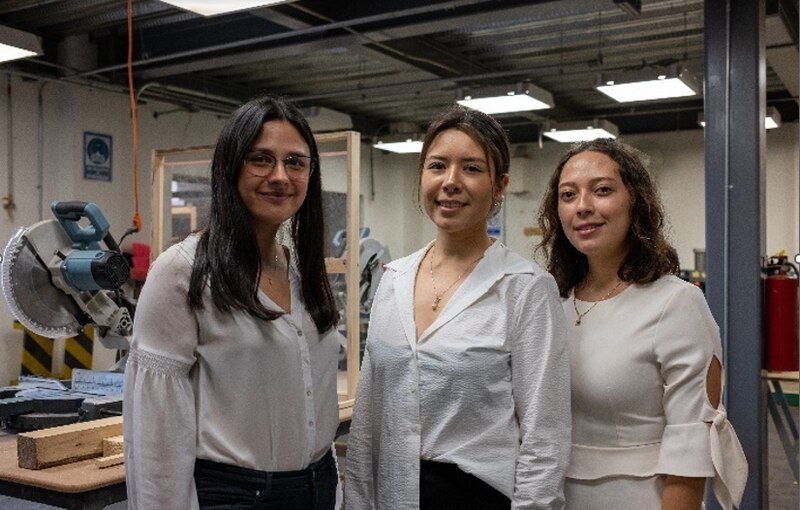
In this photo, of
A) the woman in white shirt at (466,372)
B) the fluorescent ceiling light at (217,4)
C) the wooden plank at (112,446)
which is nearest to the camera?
the woman in white shirt at (466,372)

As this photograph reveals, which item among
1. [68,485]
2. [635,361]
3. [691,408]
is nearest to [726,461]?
[691,408]

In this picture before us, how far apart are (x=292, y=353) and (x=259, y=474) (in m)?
0.24

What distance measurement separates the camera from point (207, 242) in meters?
1.55

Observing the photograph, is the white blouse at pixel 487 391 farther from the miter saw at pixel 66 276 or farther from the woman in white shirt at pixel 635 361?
the miter saw at pixel 66 276

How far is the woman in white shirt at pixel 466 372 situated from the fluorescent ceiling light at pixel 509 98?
15.3ft

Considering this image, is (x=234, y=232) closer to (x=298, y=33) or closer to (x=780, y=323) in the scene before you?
(x=780, y=323)

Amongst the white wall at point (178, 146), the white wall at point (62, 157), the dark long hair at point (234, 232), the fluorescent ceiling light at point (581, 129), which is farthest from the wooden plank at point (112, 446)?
the fluorescent ceiling light at point (581, 129)

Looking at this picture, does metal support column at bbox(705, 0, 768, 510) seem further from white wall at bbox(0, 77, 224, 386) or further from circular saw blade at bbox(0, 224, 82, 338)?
white wall at bbox(0, 77, 224, 386)

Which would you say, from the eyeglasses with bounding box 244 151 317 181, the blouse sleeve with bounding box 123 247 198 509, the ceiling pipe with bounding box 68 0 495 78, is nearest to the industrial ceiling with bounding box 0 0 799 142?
the ceiling pipe with bounding box 68 0 495 78

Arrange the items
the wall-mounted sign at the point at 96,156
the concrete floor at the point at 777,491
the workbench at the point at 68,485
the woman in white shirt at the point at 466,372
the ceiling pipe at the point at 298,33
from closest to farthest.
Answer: the woman in white shirt at the point at 466,372 < the workbench at the point at 68,485 < the concrete floor at the point at 777,491 < the ceiling pipe at the point at 298,33 < the wall-mounted sign at the point at 96,156

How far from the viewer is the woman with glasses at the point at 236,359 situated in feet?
4.83

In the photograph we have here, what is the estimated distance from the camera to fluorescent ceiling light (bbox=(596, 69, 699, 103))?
18.7 feet

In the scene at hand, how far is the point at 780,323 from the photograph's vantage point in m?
3.91

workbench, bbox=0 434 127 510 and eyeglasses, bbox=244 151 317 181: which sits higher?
eyeglasses, bbox=244 151 317 181
